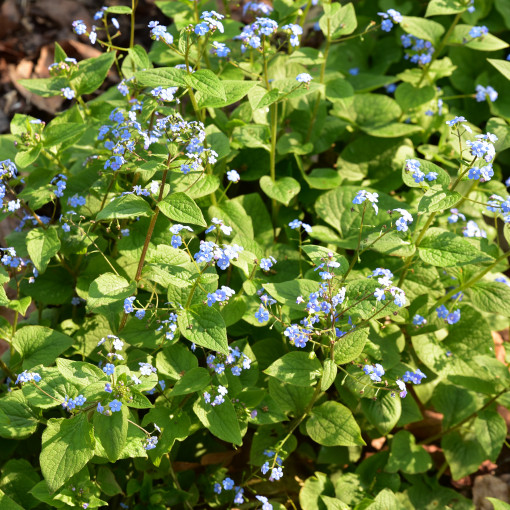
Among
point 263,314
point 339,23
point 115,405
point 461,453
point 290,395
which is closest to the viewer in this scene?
point 115,405

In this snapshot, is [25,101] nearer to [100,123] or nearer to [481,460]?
[100,123]

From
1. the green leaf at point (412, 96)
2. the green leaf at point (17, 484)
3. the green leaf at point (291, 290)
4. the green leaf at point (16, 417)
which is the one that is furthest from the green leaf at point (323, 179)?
the green leaf at point (17, 484)

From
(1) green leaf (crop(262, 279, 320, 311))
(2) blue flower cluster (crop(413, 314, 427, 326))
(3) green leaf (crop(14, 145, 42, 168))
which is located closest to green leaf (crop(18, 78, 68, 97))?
(3) green leaf (crop(14, 145, 42, 168))

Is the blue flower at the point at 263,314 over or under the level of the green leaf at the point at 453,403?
over

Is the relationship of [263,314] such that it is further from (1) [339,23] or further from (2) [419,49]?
(2) [419,49]

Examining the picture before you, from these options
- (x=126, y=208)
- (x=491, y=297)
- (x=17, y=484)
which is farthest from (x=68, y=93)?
(x=491, y=297)

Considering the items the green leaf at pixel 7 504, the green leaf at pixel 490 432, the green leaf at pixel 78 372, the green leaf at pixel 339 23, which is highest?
the green leaf at pixel 339 23

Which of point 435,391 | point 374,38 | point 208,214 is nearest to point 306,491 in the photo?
point 435,391

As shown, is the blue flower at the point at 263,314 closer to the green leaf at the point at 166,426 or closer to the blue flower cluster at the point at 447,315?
the green leaf at the point at 166,426
